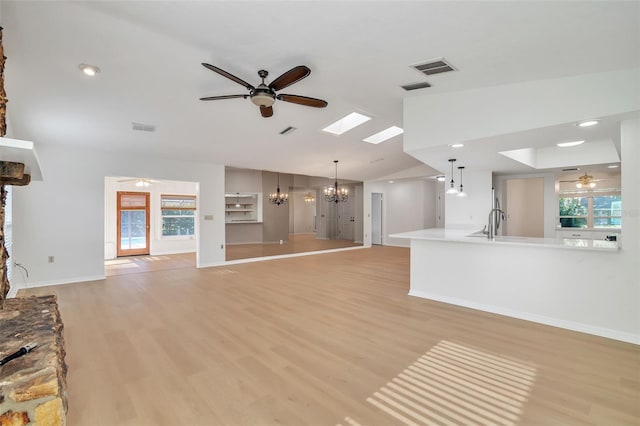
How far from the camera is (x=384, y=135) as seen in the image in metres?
7.18

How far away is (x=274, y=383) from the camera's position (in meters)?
2.33

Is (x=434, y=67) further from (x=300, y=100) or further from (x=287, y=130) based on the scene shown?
(x=287, y=130)

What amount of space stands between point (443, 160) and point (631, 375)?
3660 millimetres

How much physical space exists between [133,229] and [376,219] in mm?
9104

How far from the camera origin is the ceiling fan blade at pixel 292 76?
8.71 feet

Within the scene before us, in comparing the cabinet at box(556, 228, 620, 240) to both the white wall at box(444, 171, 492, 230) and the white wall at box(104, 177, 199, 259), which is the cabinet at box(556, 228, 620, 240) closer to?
the white wall at box(444, 171, 492, 230)

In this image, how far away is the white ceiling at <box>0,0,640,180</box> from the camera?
2391 mm

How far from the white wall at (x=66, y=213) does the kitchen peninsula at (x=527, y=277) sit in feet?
20.7

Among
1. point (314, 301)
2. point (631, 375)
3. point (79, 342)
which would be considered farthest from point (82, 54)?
point (631, 375)

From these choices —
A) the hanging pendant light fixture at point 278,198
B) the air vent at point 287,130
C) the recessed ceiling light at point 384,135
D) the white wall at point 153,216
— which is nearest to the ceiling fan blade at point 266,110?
the air vent at point 287,130

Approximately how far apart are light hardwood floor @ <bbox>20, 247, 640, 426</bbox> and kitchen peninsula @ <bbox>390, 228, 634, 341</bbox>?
0.24 m

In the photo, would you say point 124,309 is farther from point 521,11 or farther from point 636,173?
point 636,173

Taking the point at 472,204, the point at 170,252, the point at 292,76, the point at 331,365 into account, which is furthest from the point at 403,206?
the point at 331,365

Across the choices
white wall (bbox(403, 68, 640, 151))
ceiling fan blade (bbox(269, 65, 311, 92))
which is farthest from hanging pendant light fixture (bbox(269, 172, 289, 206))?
ceiling fan blade (bbox(269, 65, 311, 92))
